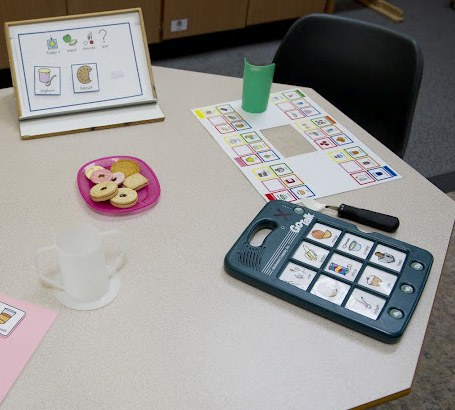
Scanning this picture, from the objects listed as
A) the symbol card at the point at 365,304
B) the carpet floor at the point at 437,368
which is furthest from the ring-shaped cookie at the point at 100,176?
the carpet floor at the point at 437,368

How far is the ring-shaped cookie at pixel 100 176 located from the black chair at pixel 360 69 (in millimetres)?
856

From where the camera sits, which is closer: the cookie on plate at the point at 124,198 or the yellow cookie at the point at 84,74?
the cookie on plate at the point at 124,198

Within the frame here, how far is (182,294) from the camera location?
0.95 m

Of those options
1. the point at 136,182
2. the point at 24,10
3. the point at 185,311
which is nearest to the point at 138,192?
the point at 136,182

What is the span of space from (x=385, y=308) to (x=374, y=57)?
987 mm

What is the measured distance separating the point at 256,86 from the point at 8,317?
2.70 feet

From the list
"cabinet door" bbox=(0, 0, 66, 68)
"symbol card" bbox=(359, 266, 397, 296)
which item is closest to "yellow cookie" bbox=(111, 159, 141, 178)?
"symbol card" bbox=(359, 266, 397, 296)

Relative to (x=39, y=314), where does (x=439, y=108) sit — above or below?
below

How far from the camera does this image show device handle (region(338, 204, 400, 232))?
1092 mm

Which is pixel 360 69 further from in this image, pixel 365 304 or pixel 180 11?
pixel 180 11

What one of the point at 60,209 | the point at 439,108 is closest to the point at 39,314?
the point at 60,209

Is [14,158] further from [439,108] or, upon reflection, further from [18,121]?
[439,108]

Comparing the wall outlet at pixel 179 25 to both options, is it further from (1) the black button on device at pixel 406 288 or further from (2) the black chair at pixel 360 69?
(1) the black button on device at pixel 406 288

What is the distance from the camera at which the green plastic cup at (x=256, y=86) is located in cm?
138
